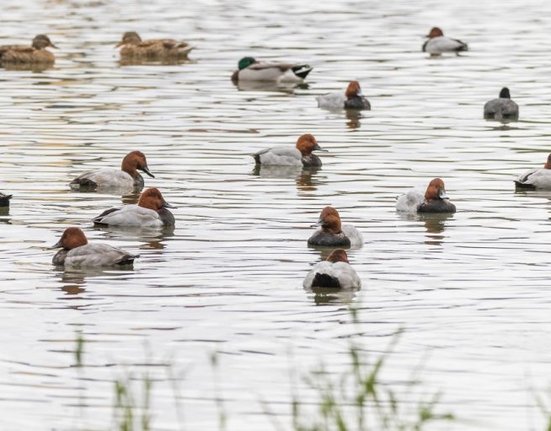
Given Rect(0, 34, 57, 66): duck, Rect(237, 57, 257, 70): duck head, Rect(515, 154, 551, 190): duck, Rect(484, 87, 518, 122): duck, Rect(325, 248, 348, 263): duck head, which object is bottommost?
Rect(325, 248, 348, 263): duck head

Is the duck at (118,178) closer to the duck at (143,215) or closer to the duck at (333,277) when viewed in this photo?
the duck at (143,215)

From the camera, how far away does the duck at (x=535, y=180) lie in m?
23.3

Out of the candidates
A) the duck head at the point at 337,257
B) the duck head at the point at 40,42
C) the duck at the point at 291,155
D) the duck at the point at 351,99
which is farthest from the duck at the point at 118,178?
the duck head at the point at 40,42

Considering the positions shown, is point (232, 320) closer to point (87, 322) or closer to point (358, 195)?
point (87, 322)

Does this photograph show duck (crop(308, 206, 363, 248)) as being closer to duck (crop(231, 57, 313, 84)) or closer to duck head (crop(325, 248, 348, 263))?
duck head (crop(325, 248, 348, 263))

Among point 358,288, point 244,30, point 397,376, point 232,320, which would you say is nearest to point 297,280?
point 358,288

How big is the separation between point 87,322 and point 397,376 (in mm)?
3342

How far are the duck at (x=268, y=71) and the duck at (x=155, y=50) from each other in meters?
4.74

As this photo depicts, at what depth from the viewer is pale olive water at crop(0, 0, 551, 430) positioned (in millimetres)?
12625

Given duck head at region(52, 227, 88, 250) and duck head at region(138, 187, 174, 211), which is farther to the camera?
duck head at region(138, 187, 174, 211)

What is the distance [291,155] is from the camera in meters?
25.7

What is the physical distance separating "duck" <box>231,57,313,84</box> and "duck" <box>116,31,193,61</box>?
4741 mm

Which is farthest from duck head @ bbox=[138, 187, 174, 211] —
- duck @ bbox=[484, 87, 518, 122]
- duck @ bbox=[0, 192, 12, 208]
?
duck @ bbox=[484, 87, 518, 122]

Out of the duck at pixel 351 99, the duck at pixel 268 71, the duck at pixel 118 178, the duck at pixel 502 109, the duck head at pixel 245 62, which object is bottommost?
the duck at pixel 118 178
